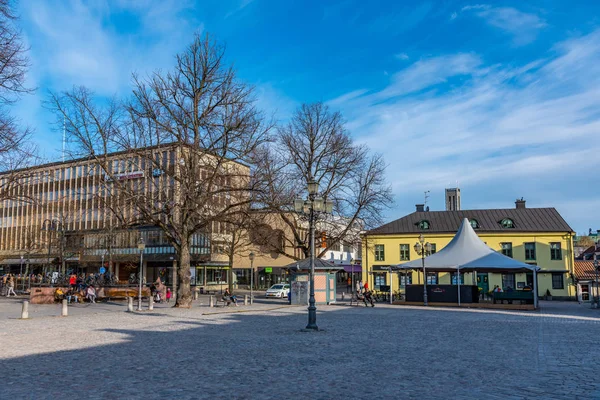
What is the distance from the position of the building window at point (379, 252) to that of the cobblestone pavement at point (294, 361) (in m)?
34.1

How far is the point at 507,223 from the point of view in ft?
169

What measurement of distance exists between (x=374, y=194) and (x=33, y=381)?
34.0 meters

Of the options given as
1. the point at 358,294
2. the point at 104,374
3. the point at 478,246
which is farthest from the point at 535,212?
the point at 104,374

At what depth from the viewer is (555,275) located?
48.0 metres

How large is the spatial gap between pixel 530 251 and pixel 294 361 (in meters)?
44.0

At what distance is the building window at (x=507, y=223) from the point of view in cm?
5138

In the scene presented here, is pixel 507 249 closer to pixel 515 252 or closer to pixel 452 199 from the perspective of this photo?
pixel 515 252

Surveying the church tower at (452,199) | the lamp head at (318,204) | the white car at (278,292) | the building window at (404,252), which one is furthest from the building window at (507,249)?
the lamp head at (318,204)

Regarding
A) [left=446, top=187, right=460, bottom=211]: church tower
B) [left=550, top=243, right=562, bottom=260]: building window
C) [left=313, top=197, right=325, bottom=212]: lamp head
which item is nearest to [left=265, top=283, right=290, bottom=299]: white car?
[left=550, top=243, right=562, bottom=260]: building window

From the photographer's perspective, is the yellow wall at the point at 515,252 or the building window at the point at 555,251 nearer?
the yellow wall at the point at 515,252

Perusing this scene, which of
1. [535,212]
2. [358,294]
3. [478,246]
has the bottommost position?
[358,294]

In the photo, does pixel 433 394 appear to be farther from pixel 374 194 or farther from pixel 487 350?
pixel 374 194

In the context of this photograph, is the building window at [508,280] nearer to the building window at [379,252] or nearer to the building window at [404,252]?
the building window at [404,252]

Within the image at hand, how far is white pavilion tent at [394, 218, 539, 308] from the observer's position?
32.4 metres
